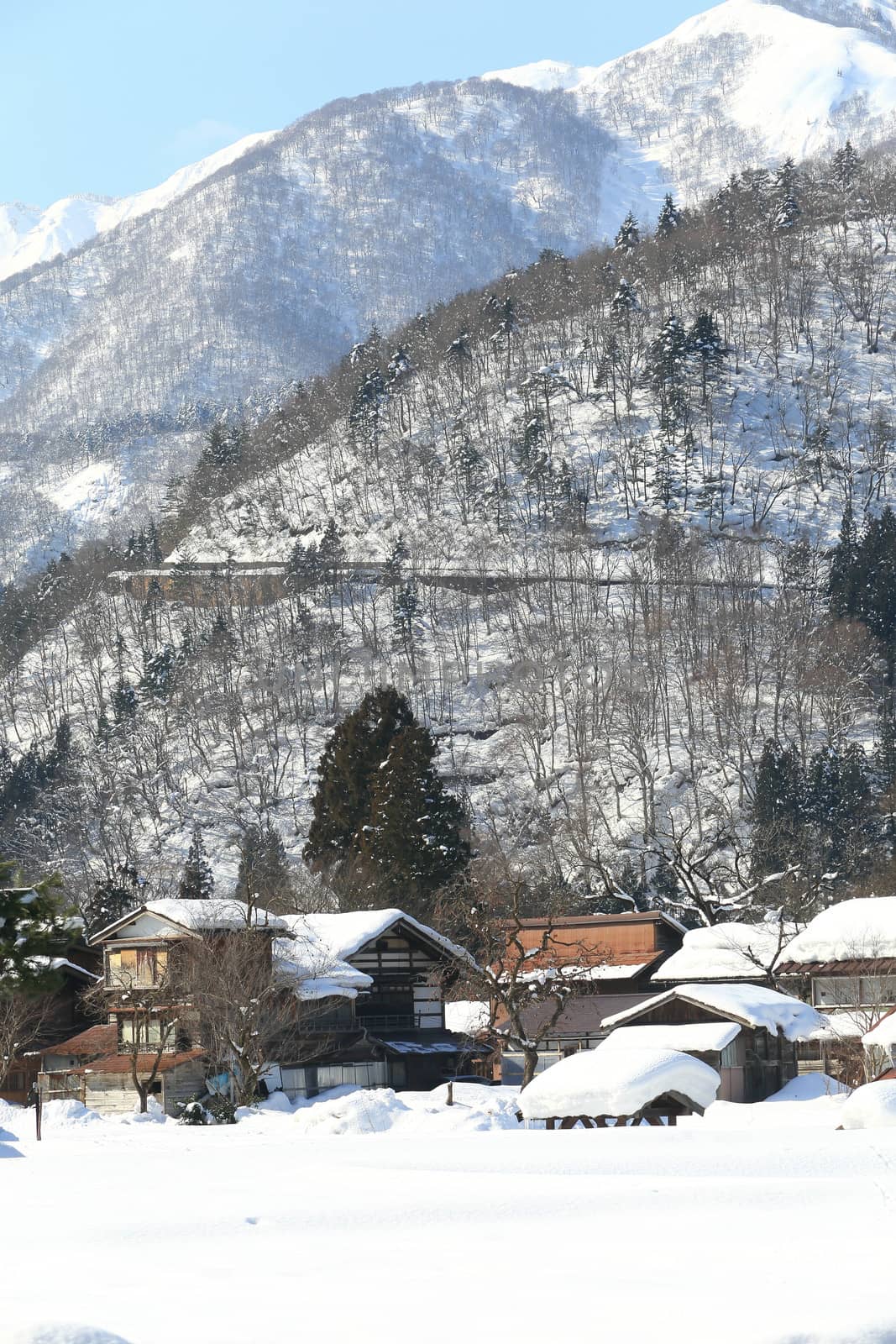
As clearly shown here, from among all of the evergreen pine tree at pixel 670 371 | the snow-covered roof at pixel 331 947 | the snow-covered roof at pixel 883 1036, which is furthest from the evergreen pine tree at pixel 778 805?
the evergreen pine tree at pixel 670 371

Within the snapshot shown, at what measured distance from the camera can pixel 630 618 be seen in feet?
341

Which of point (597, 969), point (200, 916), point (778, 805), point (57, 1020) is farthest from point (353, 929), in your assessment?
point (778, 805)

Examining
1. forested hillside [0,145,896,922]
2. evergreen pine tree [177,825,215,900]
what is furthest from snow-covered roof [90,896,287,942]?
forested hillside [0,145,896,922]

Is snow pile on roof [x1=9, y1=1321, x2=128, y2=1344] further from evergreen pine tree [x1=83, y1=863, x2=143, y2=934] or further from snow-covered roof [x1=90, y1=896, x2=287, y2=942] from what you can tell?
evergreen pine tree [x1=83, y1=863, x2=143, y2=934]

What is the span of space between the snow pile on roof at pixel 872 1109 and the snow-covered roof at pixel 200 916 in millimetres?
24463

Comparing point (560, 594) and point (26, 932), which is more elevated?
point (560, 594)

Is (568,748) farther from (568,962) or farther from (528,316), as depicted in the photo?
(528,316)

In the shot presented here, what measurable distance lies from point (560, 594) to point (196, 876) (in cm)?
4497

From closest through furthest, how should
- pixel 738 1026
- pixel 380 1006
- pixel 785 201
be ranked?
pixel 738 1026 < pixel 380 1006 < pixel 785 201

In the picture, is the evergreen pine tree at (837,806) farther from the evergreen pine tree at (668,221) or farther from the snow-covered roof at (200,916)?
the evergreen pine tree at (668,221)

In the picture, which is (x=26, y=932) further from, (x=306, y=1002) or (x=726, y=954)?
(x=726, y=954)

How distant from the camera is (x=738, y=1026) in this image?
38.7m

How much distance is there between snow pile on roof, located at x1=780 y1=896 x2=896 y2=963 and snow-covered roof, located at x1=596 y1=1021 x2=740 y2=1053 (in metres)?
7.48

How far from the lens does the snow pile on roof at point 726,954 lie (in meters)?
48.0
